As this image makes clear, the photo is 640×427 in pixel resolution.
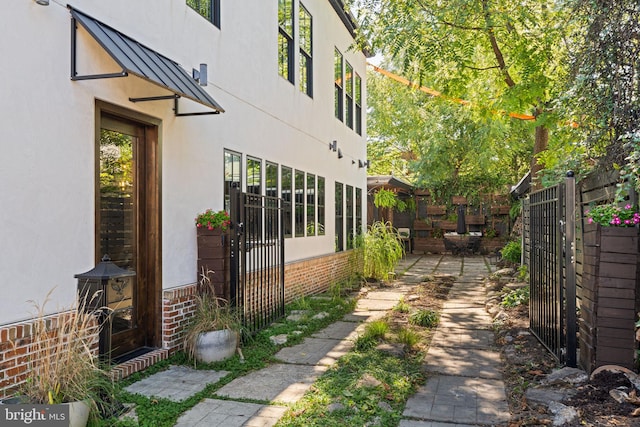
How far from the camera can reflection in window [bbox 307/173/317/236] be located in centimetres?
972

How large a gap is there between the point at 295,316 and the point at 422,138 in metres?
16.4

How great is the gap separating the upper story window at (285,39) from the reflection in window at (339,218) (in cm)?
386

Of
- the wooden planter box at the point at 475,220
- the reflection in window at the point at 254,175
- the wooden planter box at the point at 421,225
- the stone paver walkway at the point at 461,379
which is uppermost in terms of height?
the reflection in window at the point at 254,175

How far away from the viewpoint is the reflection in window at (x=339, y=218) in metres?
11.9

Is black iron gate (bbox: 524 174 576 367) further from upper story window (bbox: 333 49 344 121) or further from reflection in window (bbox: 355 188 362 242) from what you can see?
reflection in window (bbox: 355 188 362 242)

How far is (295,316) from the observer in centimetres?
738

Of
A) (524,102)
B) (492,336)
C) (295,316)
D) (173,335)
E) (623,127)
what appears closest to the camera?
(623,127)

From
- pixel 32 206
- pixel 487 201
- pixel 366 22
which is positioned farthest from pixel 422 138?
pixel 32 206

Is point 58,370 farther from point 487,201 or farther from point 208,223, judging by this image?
point 487,201

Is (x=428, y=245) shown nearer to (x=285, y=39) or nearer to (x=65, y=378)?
(x=285, y=39)

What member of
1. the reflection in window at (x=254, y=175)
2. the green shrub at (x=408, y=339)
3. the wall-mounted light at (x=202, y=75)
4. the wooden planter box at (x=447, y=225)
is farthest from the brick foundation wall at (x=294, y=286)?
the wooden planter box at (x=447, y=225)

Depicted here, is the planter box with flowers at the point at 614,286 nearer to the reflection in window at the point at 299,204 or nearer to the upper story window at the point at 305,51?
the reflection in window at the point at 299,204

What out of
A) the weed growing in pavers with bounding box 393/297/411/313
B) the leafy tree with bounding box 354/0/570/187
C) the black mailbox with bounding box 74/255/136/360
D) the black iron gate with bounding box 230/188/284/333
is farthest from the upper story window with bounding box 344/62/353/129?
the black mailbox with bounding box 74/255/136/360

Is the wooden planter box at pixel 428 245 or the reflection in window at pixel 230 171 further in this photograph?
the wooden planter box at pixel 428 245
